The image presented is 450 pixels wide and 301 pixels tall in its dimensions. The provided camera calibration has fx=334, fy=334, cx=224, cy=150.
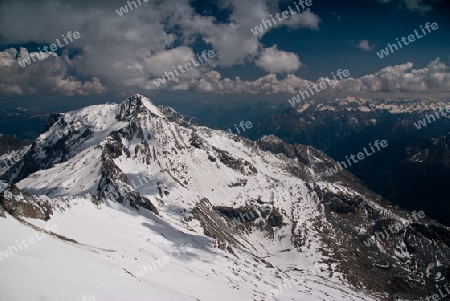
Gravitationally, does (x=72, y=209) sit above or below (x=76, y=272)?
above

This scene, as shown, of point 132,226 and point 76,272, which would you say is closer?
point 76,272

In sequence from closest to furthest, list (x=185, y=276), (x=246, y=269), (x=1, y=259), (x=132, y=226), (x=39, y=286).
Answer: (x=39, y=286) < (x=1, y=259) < (x=185, y=276) < (x=132, y=226) < (x=246, y=269)

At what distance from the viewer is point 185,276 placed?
10412 cm

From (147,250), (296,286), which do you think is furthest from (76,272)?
(296,286)

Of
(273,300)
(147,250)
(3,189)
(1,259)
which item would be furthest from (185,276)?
(1,259)

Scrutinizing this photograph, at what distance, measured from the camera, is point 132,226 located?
145 m

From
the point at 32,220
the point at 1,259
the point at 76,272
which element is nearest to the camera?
the point at 1,259

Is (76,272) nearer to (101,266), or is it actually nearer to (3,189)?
(101,266)

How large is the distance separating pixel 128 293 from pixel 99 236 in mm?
51260

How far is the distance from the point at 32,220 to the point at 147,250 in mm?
43285

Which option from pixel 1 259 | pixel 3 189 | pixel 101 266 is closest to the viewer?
pixel 1 259

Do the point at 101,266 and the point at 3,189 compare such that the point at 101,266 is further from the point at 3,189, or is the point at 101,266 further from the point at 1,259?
the point at 3,189

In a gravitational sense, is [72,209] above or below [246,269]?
above

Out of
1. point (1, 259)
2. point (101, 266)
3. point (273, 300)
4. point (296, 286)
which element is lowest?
point (296, 286)
